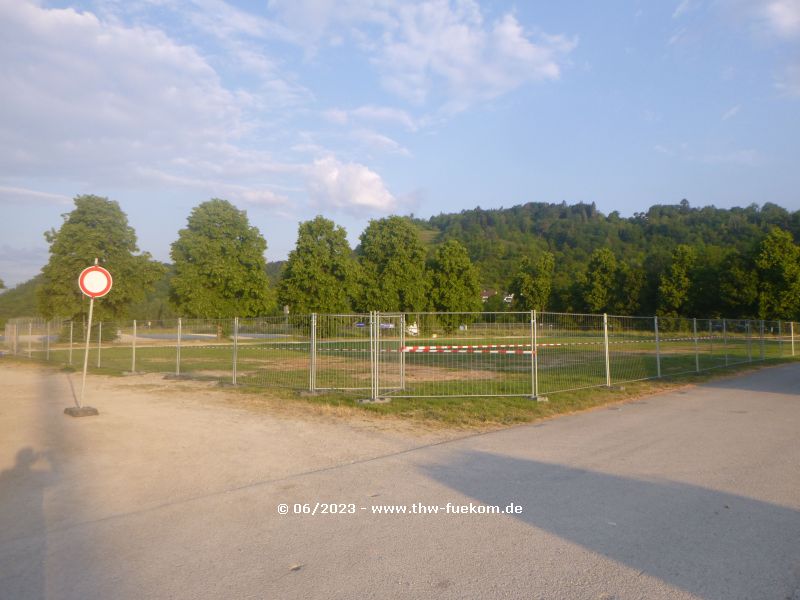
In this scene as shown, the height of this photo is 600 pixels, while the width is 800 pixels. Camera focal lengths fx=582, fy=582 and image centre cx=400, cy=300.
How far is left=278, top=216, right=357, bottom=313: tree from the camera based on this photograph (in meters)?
52.0

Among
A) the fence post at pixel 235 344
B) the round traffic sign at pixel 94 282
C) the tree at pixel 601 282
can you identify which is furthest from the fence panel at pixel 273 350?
the tree at pixel 601 282

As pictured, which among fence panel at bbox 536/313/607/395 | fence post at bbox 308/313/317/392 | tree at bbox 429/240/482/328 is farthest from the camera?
tree at bbox 429/240/482/328

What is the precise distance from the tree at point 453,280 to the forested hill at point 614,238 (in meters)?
17.6

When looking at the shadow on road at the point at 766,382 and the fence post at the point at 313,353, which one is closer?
the fence post at the point at 313,353

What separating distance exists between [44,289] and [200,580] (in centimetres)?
4553

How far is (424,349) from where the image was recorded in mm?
13664

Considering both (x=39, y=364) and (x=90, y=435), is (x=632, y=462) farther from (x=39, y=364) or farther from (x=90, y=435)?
(x=39, y=364)

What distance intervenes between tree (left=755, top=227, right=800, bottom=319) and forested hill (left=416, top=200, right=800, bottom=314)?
1.81 meters

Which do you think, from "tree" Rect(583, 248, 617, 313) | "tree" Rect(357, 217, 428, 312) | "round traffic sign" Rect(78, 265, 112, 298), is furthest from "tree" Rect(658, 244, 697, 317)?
"round traffic sign" Rect(78, 265, 112, 298)

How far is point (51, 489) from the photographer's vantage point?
646cm

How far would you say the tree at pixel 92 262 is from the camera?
4153 centimetres

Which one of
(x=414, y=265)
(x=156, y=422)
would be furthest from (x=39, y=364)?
(x=414, y=265)

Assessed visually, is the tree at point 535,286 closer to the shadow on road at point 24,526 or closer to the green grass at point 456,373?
the green grass at point 456,373

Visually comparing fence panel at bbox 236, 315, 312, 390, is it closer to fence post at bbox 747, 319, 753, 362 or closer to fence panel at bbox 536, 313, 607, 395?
fence panel at bbox 536, 313, 607, 395
